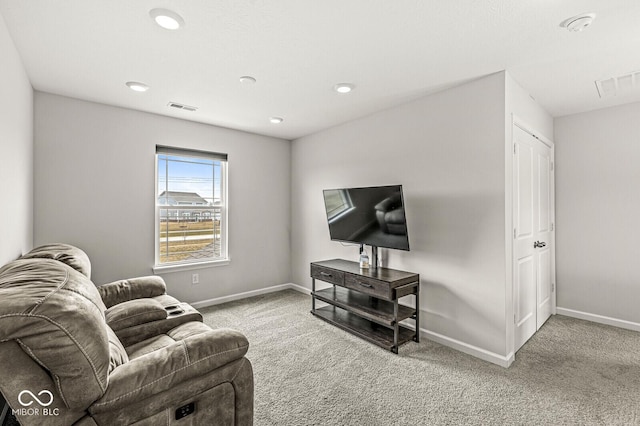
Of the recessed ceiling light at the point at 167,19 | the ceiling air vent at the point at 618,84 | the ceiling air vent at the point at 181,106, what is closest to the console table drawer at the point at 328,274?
the ceiling air vent at the point at 181,106

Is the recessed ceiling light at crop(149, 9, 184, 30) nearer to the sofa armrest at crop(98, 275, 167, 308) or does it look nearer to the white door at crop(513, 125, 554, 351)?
the sofa armrest at crop(98, 275, 167, 308)

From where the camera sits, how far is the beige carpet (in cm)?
195

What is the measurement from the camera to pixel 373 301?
329cm

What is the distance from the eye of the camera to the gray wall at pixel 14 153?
189 cm

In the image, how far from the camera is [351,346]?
2912mm

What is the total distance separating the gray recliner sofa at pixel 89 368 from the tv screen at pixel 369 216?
1.92 metres

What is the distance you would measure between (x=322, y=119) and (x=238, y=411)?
3254mm

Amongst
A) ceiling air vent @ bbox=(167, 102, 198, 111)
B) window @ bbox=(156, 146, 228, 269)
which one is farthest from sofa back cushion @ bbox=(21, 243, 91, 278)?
ceiling air vent @ bbox=(167, 102, 198, 111)

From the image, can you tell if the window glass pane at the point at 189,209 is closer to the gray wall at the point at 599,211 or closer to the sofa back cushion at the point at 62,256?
the sofa back cushion at the point at 62,256

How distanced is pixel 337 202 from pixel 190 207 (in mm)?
1937

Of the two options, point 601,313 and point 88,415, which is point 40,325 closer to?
point 88,415

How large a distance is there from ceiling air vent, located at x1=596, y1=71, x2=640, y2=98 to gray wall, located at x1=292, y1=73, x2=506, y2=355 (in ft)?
3.61

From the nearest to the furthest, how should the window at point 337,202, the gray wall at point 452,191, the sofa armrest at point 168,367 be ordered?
the sofa armrest at point 168,367
the gray wall at point 452,191
the window at point 337,202

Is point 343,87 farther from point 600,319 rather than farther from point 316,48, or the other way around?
point 600,319
